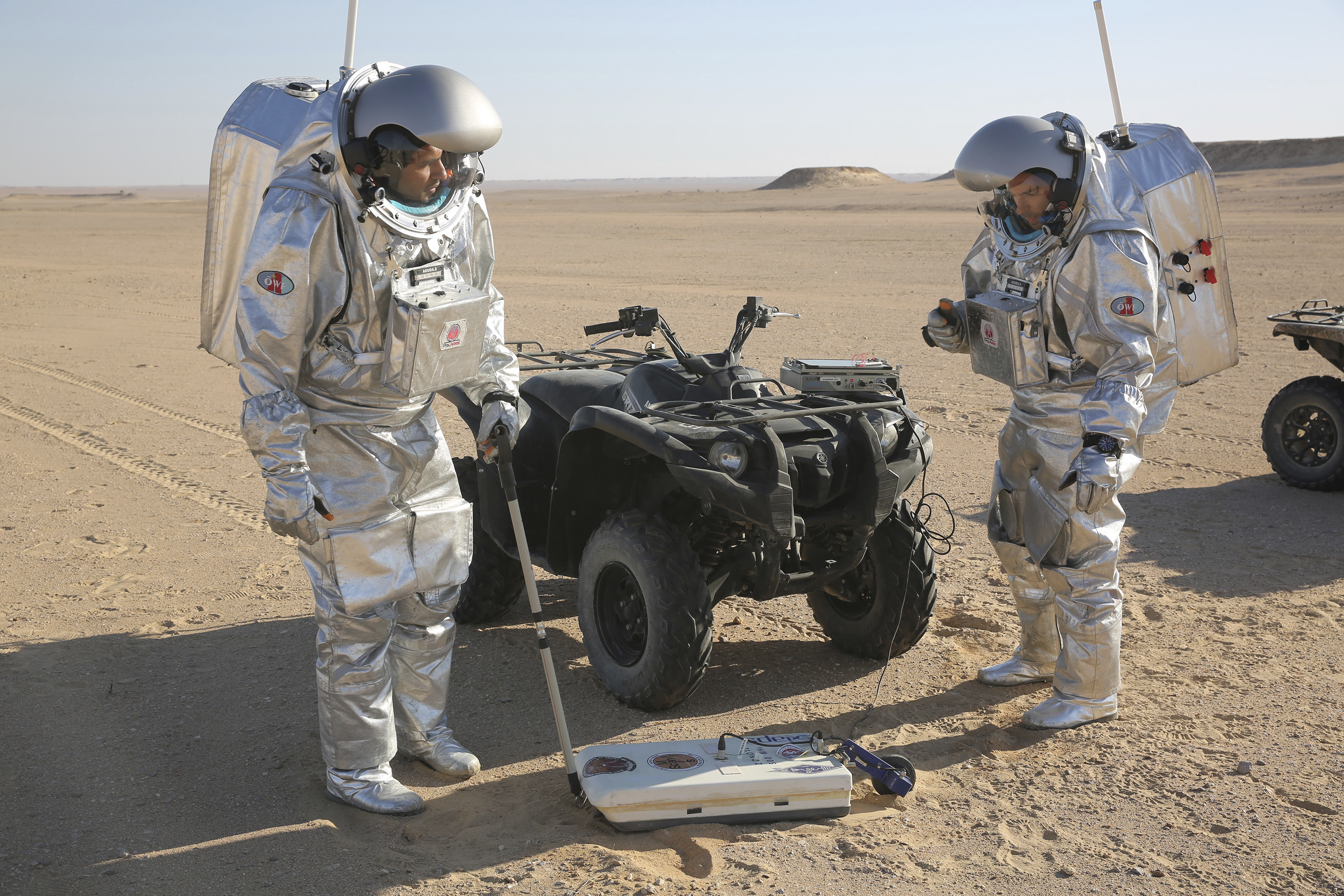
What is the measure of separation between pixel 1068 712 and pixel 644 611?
1874mm

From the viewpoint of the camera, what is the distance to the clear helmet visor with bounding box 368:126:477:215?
154 inches

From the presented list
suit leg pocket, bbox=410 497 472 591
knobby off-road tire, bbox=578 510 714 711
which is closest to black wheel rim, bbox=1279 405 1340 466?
knobby off-road tire, bbox=578 510 714 711

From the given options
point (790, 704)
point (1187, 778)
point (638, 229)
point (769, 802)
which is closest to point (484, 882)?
point (769, 802)

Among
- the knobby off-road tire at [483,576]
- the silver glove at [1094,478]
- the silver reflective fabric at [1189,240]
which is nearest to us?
the silver glove at [1094,478]

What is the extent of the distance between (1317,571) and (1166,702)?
2.33 metres

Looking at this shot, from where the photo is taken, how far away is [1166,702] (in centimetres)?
514

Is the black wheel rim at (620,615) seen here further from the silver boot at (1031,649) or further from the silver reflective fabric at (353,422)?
the silver boot at (1031,649)

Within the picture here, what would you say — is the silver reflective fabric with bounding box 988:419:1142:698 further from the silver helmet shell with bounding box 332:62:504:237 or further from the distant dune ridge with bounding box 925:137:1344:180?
the distant dune ridge with bounding box 925:137:1344:180

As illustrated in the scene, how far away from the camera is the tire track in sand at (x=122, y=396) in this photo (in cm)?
1017

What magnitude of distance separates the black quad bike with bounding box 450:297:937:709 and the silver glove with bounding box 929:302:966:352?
1.10 ft

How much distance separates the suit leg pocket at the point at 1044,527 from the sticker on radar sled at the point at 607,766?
1.97m

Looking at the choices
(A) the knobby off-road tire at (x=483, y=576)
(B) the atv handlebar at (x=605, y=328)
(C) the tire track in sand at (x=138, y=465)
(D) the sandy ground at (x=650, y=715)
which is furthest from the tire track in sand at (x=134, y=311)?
(B) the atv handlebar at (x=605, y=328)

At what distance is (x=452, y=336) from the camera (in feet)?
13.5

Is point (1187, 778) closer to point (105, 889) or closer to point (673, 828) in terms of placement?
point (673, 828)
